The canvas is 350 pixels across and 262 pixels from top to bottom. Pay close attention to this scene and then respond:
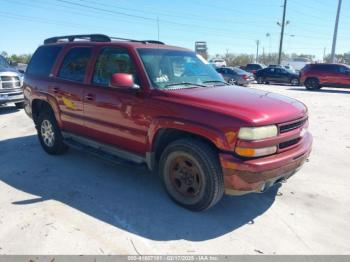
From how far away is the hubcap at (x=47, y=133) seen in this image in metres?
5.79

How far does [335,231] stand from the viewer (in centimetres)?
348

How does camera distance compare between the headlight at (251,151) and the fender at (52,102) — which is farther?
the fender at (52,102)

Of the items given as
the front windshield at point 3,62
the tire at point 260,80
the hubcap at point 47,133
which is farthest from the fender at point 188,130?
the tire at point 260,80

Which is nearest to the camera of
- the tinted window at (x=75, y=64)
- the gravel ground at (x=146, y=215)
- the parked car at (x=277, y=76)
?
the gravel ground at (x=146, y=215)

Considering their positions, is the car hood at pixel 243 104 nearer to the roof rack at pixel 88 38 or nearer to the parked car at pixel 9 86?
the roof rack at pixel 88 38

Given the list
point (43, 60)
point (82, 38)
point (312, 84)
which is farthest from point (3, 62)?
point (312, 84)

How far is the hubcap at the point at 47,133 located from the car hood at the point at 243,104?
2.86m

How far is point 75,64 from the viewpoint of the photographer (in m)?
5.14

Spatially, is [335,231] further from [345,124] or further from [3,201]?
[345,124]

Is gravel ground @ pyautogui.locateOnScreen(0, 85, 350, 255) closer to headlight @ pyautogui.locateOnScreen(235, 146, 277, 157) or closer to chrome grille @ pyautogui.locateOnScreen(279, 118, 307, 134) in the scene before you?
headlight @ pyautogui.locateOnScreen(235, 146, 277, 157)

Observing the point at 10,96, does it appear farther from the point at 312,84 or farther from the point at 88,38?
the point at 312,84

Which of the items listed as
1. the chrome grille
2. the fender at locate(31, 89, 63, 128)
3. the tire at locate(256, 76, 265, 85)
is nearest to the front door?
the fender at locate(31, 89, 63, 128)

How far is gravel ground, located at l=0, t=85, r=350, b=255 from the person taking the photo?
10.5ft

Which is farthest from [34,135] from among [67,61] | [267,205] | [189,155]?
[267,205]
